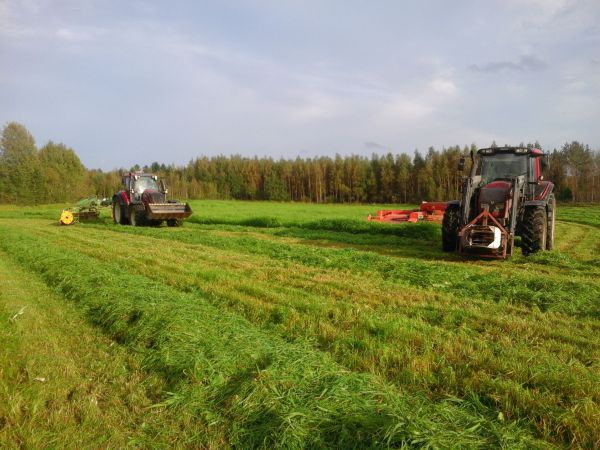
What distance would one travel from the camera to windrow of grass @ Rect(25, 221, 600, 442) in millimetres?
3080

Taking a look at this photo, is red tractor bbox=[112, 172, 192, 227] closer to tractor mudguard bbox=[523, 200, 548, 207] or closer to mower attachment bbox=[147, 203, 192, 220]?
mower attachment bbox=[147, 203, 192, 220]

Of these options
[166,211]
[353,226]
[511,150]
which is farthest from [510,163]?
[166,211]

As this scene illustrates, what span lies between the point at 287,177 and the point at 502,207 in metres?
72.5

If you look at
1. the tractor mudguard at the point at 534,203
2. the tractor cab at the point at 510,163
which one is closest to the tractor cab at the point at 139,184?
the tractor cab at the point at 510,163

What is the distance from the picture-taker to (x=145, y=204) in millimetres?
19203

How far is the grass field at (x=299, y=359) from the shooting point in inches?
109

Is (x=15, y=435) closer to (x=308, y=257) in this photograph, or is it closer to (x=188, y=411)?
(x=188, y=411)

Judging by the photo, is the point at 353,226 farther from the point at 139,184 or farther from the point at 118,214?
the point at 118,214

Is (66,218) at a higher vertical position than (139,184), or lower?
lower

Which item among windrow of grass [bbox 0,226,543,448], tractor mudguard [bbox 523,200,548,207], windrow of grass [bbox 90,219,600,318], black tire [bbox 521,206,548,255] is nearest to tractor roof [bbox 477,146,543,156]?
tractor mudguard [bbox 523,200,548,207]

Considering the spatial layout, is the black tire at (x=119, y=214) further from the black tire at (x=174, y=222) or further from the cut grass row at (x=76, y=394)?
the cut grass row at (x=76, y=394)

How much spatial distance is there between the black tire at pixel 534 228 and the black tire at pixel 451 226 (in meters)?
1.52

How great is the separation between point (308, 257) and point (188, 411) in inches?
257

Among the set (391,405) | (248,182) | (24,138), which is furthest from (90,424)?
(248,182)
